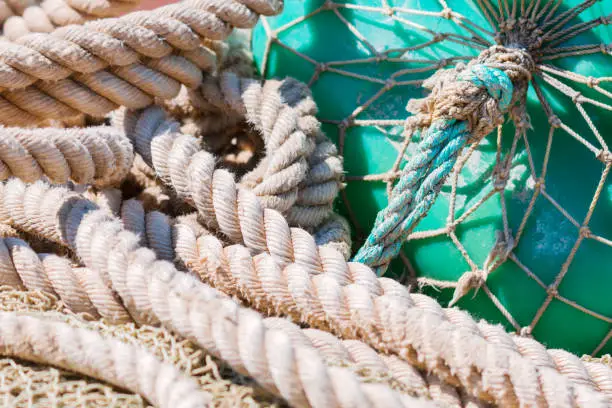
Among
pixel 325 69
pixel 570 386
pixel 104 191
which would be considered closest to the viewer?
pixel 570 386

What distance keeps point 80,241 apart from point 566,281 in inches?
29.9

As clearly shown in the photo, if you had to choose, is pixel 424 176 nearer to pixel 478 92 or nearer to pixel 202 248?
pixel 478 92

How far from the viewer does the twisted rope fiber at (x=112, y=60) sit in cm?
109

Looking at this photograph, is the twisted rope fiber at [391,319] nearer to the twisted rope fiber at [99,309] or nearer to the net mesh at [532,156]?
the twisted rope fiber at [99,309]

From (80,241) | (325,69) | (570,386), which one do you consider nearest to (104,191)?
(80,241)

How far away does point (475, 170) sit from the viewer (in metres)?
1.23

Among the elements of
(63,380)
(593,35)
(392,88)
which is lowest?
(63,380)

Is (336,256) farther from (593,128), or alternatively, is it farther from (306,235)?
(593,128)

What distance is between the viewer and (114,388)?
0.77 meters

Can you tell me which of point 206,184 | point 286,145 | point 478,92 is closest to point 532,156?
point 478,92

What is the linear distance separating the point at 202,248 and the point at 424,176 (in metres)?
0.35

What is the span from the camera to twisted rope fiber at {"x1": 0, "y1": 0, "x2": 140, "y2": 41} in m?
1.34

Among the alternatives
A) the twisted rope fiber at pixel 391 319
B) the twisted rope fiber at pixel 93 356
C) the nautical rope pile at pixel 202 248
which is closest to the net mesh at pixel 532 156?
the nautical rope pile at pixel 202 248

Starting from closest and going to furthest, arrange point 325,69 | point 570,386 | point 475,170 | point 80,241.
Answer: point 570,386, point 80,241, point 475,170, point 325,69
